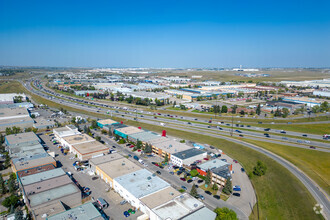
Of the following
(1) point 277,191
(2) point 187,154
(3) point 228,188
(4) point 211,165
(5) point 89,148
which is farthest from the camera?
(5) point 89,148

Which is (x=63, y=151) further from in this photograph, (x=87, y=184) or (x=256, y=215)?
(x=256, y=215)

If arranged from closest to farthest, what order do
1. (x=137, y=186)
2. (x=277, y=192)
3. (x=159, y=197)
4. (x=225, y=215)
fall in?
(x=225, y=215) → (x=159, y=197) → (x=137, y=186) → (x=277, y=192)

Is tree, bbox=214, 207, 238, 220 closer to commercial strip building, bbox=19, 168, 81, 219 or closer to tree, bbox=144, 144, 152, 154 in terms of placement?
commercial strip building, bbox=19, 168, 81, 219

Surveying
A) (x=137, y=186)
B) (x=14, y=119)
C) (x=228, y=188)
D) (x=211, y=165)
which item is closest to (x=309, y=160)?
(x=211, y=165)

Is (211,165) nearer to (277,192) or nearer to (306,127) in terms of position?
(277,192)

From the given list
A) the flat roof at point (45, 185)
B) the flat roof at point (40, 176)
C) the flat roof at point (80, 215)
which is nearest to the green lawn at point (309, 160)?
the flat roof at point (80, 215)

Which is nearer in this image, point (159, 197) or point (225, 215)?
point (225, 215)

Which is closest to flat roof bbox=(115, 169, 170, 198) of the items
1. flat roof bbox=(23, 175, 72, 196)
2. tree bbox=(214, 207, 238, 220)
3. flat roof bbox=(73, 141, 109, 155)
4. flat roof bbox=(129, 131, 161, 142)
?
flat roof bbox=(23, 175, 72, 196)
